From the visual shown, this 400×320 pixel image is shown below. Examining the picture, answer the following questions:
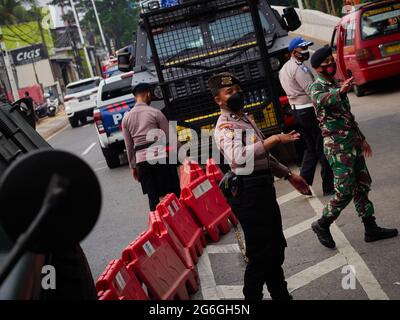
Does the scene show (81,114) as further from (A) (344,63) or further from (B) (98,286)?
(B) (98,286)

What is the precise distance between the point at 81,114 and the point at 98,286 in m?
25.3

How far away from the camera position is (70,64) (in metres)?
78.9

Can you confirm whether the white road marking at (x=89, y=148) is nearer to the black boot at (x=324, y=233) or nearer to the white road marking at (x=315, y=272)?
the black boot at (x=324, y=233)

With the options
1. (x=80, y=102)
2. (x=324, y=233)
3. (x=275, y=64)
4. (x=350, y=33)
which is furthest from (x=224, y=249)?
(x=80, y=102)

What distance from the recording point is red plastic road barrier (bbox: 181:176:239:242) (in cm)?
766

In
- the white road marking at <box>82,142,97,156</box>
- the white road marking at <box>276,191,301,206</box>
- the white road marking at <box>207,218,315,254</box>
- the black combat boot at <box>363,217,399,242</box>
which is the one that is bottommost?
the white road marking at <box>82,142,97,156</box>

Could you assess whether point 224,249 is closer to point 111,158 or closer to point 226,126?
point 226,126

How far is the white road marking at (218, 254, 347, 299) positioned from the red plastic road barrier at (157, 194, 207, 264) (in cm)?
90

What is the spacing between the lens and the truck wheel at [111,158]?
1502 centimetres

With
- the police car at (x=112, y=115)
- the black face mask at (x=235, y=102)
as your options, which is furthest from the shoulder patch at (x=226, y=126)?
the police car at (x=112, y=115)

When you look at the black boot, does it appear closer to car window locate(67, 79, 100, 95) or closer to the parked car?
the parked car

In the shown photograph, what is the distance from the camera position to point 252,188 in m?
4.79

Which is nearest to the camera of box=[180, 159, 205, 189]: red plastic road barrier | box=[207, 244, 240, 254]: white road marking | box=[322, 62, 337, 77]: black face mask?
box=[322, 62, 337, 77]: black face mask

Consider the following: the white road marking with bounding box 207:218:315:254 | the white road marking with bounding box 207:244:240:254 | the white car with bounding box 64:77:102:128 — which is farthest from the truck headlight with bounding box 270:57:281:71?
the white car with bounding box 64:77:102:128
